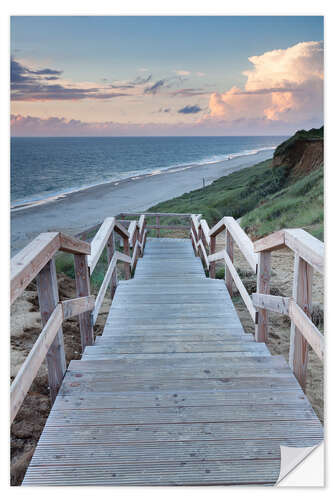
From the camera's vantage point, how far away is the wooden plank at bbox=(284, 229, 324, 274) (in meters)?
1.77

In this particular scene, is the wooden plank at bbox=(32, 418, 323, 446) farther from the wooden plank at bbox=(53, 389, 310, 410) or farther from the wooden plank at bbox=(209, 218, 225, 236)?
the wooden plank at bbox=(209, 218, 225, 236)

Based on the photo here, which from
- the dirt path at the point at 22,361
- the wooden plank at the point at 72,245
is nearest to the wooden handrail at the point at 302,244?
the wooden plank at the point at 72,245

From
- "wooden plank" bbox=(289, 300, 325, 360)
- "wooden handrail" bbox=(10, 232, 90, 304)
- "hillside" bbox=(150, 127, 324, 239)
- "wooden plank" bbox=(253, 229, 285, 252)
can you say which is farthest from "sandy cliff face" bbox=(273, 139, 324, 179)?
"wooden handrail" bbox=(10, 232, 90, 304)

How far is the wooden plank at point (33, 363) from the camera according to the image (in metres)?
1.56

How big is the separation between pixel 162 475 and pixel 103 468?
0.23 metres

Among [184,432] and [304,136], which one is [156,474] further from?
[304,136]

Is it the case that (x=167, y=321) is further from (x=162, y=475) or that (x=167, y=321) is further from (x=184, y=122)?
(x=184, y=122)

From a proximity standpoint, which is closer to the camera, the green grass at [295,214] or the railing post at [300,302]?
the railing post at [300,302]

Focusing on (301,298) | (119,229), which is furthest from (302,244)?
(119,229)

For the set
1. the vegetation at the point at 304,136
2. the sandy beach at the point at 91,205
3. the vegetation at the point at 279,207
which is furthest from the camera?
the sandy beach at the point at 91,205

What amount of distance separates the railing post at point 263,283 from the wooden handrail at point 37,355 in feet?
3.91

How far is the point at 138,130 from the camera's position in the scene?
1298 centimetres

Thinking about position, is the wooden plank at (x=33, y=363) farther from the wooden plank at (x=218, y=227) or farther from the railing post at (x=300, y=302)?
the wooden plank at (x=218, y=227)

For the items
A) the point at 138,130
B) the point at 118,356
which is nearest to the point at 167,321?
the point at 118,356
